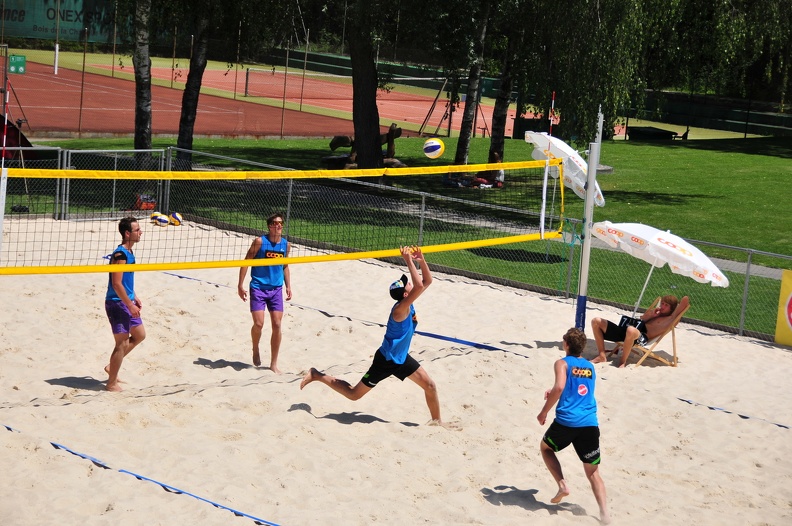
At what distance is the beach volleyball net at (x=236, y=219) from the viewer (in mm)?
15414

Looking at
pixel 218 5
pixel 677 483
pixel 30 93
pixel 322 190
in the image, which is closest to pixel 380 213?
pixel 322 190

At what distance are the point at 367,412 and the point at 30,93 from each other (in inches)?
1144

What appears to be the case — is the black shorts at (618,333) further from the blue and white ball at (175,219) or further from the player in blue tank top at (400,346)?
the blue and white ball at (175,219)

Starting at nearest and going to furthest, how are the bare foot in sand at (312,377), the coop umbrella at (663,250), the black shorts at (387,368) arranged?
the black shorts at (387,368), the bare foot in sand at (312,377), the coop umbrella at (663,250)

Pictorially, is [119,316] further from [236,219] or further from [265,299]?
[236,219]

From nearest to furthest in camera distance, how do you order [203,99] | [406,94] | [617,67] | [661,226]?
1. [617,67]
2. [661,226]
3. [203,99]
4. [406,94]

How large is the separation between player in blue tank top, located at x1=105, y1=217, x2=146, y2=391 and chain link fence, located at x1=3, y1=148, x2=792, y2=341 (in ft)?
18.4

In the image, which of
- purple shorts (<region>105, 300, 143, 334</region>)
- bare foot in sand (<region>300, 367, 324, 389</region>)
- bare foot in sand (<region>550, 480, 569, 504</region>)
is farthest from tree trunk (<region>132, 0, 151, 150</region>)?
bare foot in sand (<region>550, 480, 569, 504</region>)

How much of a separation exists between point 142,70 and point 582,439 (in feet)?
47.4

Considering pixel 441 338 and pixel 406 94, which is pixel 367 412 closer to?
pixel 441 338

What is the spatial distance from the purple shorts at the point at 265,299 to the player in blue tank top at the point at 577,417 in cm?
385

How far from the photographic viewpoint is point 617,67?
60.1ft

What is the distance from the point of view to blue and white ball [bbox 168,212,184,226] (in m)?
17.2

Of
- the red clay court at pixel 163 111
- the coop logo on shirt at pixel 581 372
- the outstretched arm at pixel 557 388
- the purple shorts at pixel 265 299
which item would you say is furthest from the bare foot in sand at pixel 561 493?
the red clay court at pixel 163 111
